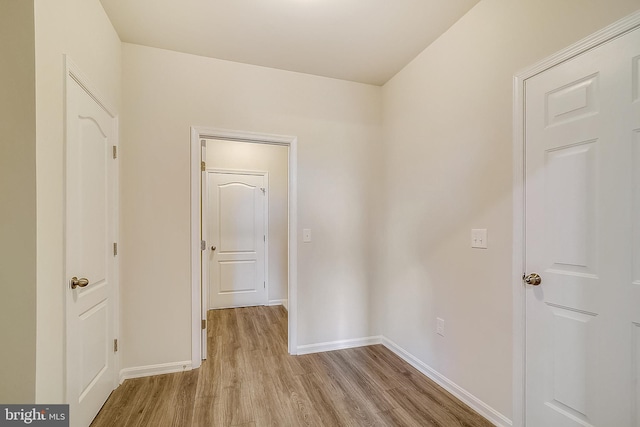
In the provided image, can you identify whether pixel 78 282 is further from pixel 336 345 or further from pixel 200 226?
pixel 336 345

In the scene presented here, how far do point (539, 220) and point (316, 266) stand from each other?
6.04 ft

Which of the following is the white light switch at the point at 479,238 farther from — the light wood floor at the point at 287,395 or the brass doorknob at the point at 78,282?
the brass doorknob at the point at 78,282

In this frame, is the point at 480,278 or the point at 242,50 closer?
the point at 480,278

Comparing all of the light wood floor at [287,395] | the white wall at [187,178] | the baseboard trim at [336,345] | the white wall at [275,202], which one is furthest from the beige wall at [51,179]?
the white wall at [275,202]

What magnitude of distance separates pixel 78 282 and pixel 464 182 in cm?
248

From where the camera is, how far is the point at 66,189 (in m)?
1.42

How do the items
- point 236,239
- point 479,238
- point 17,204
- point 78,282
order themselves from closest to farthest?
point 17,204, point 78,282, point 479,238, point 236,239

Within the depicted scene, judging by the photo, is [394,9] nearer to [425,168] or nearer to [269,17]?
[269,17]

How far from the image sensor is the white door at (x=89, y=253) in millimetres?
1479

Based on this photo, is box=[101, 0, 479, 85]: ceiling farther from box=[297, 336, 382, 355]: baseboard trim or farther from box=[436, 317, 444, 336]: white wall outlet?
box=[297, 336, 382, 355]: baseboard trim

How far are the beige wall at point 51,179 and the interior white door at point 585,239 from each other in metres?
2.42

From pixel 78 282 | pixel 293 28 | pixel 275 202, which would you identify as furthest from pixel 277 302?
pixel 293 28

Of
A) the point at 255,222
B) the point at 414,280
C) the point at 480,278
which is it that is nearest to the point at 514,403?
the point at 480,278

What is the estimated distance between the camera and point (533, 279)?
154cm
